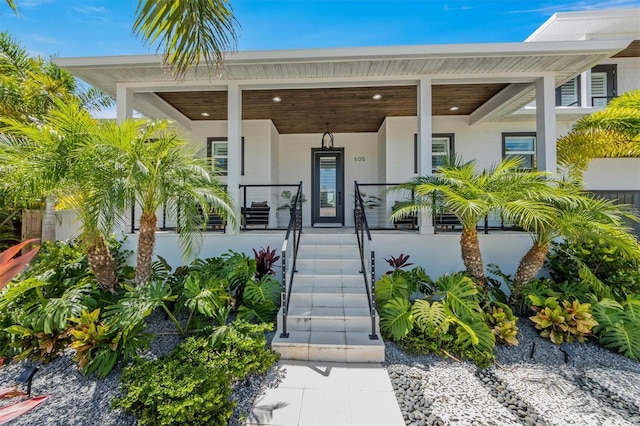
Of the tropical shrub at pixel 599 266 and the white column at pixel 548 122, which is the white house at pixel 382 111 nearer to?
the white column at pixel 548 122

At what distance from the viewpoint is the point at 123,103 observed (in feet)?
18.5

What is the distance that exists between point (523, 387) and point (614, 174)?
742 centimetres

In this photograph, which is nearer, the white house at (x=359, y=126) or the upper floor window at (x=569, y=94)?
the white house at (x=359, y=126)

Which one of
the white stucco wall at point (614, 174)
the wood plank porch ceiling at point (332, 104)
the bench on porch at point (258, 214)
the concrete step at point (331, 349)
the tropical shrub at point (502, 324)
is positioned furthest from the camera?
the white stucco wall at point (614, 174)

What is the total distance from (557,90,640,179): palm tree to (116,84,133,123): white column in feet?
26.8

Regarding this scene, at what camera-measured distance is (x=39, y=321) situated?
3.25 metres

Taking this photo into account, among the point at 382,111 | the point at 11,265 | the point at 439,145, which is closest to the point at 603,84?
the point at 439,145

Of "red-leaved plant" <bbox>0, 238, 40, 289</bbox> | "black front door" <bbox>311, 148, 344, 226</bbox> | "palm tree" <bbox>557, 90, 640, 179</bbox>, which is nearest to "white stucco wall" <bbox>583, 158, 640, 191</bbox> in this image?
"palm tree" <bbox>557, 90, 640, 179</bbox>

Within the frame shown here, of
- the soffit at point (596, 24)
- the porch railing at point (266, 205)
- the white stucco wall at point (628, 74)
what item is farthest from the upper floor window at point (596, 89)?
the porch railing at point (266, 205)

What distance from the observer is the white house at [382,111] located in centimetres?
504

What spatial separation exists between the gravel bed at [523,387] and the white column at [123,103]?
5.95 metres

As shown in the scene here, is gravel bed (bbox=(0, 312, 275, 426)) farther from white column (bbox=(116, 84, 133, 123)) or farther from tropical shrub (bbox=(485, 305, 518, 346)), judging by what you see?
white column (bbox=(116, 84, 133, 123))

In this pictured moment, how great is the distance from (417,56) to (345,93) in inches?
69.3

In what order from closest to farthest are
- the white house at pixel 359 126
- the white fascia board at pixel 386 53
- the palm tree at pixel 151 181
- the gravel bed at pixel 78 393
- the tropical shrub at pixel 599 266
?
1. the gravel bed at pixel 78 393
2. the palm tree at pixel 151 181
3. the tropical shrub at pixel 599 266
4. the white house at pixel 359 126
5. the white fascia board at pixel 386 53
